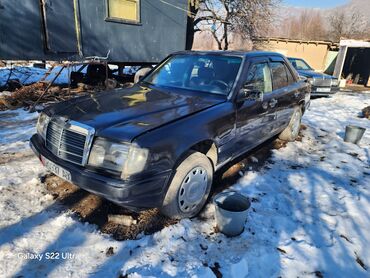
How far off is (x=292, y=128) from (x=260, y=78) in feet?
6.61

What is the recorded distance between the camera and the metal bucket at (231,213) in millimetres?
2801

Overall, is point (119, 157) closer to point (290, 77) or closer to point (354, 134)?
point (290, 77)

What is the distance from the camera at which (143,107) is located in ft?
10.3

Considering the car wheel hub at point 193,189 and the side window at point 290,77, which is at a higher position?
the side window at point 290,77

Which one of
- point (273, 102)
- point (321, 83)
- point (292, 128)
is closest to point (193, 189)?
point (273, 102)

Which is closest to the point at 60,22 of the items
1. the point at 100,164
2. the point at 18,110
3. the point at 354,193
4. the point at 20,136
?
the point at 18,110

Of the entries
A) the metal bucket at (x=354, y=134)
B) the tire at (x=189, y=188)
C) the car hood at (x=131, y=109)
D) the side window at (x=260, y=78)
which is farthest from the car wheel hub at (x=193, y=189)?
the metal bucket at (x=354, y=134)

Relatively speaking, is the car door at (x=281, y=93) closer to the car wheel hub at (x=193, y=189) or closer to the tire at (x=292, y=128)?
the tire at (x=292, y=128)

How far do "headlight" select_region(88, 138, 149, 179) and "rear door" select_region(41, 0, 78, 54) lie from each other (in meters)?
6.35

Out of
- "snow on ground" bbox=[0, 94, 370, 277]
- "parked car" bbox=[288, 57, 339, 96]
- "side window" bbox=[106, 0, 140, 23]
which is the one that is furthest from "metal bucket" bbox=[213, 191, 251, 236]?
"parked car" bbox=[288, 57, 339, 96]

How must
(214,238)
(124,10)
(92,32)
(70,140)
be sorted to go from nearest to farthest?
(70,140), (214,238), (92,32), (124,10)

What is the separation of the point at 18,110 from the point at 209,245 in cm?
608

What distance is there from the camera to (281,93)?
15.3 feet

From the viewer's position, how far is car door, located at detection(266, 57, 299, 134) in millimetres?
4500
